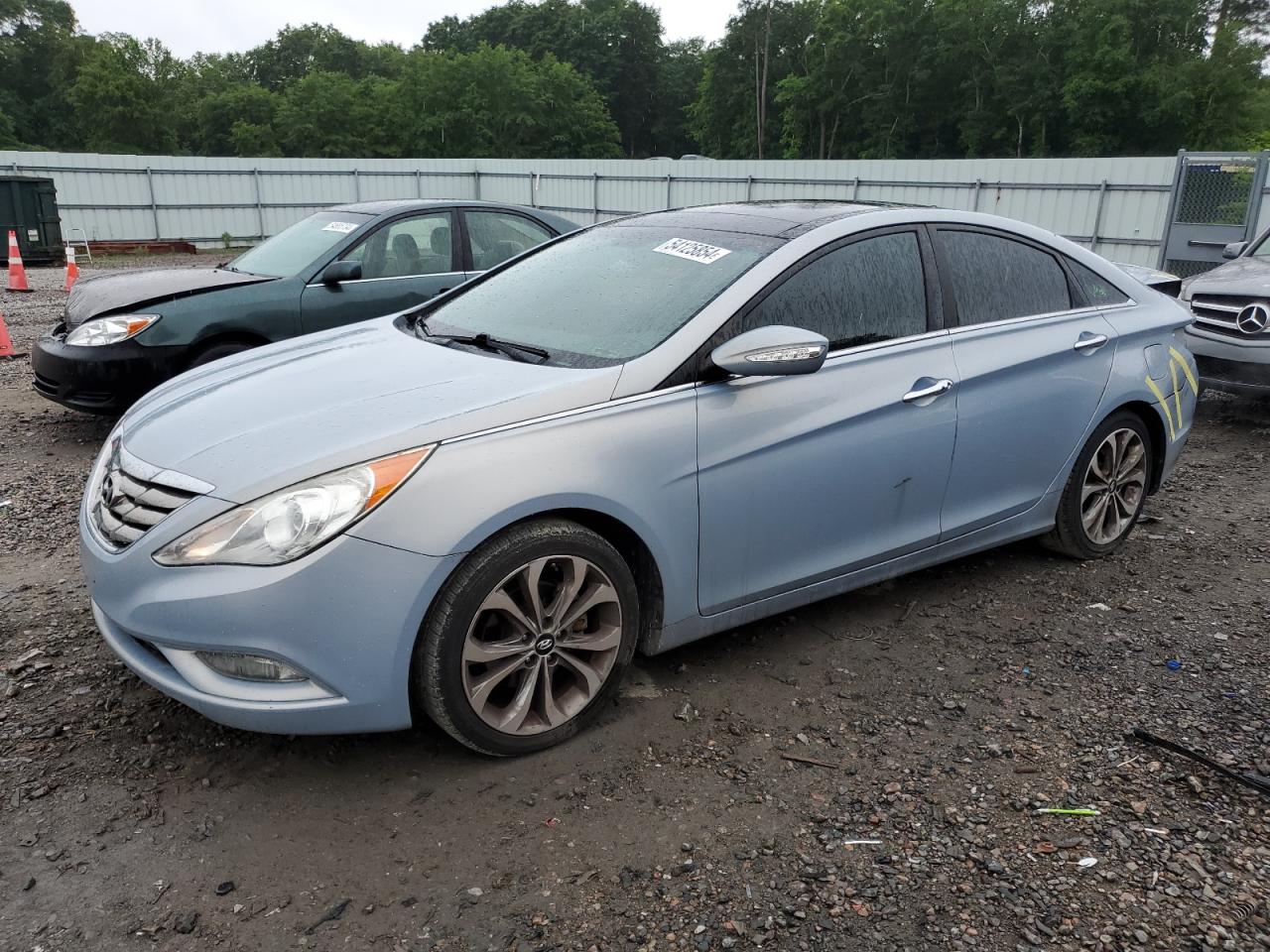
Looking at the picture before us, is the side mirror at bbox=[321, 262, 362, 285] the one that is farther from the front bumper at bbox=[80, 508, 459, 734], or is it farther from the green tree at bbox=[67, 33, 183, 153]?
the green tree at bbox=[67, 33, 183, 153]

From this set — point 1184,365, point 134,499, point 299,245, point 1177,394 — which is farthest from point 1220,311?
point 134,499

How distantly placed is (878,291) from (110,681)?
3.03 meters

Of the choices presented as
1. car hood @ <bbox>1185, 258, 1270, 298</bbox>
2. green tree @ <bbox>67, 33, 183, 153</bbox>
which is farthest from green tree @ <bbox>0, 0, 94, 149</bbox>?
car hood @ <bbox>1185, 258, 1270, 298</bbox>

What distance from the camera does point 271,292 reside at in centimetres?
649

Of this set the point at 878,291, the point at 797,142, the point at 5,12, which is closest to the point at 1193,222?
the point at 878,291

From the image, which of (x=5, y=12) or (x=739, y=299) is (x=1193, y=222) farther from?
(x=5, y=12)

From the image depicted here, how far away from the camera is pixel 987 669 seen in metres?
3.62

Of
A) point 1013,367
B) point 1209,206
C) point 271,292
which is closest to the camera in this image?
point 1013,367

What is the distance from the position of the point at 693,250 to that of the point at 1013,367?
1384 mm

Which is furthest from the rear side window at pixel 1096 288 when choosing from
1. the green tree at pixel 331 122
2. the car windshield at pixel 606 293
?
the green tree at pixel 331 122

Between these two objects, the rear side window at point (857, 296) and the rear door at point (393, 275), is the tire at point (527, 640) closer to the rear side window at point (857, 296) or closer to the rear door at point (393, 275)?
the rear side window at point (857, 296)

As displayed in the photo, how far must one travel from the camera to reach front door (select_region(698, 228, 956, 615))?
10.4 feet

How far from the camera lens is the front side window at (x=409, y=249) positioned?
6949mm

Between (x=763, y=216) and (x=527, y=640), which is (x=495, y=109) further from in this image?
(x=527, y=640)
